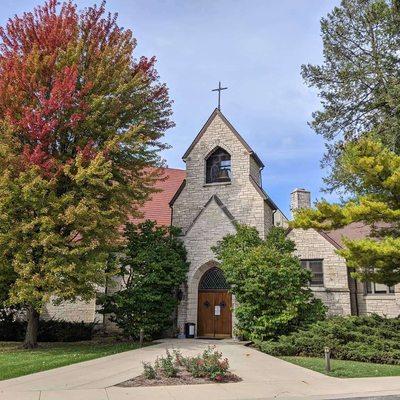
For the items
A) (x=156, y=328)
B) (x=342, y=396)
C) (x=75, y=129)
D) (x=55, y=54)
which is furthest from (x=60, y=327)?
(x=342, y=396)

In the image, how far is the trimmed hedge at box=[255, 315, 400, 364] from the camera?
11663 millimetres

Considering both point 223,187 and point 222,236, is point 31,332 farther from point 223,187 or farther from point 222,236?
point 223,187

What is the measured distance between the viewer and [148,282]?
1606cm

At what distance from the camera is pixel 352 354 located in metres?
11.9

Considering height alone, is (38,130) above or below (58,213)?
above

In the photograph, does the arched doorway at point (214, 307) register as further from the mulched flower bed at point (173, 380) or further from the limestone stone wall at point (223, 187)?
the mulched flower bed at point (173, 380)

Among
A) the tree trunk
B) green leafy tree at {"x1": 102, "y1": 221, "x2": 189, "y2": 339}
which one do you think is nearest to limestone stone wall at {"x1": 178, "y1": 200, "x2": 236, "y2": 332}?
green leafy tree at {"x1": 102, "y1": 221, "x2": 189, "y2": 339}

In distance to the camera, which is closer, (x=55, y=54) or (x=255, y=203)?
(x=55, y=54)

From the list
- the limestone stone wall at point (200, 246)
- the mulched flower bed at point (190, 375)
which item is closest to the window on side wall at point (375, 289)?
the limestone stone wall at point (200, 246)

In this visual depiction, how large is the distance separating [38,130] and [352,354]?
1167 centimetres

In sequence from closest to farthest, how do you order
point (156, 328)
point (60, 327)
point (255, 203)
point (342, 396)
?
point (342, 396), point (156, 328), point (60, 327), point (255, 203)

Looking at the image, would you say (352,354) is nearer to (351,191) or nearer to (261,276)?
(261,276)

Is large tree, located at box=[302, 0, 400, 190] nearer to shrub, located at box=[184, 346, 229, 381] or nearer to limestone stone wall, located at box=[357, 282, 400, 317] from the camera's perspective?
limestone stone wall, located at box=[357, 282, 400, 317]

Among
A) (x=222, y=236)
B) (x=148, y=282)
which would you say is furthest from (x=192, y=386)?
(x=222, y=236)
